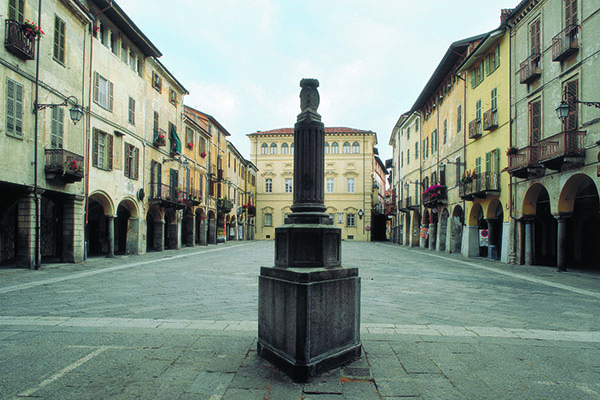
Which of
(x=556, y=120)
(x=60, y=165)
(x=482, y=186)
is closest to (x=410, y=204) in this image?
(x=482, y=186)

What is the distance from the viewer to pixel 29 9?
13.9 meters

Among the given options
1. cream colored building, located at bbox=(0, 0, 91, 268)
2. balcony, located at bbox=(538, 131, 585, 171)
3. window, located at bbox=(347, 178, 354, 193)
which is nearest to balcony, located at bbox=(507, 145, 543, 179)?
balcony, located at bbox=(538, 131, 585, 171)

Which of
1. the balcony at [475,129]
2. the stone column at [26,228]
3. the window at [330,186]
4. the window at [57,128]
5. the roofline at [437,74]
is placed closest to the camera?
the stone column at [26,228]

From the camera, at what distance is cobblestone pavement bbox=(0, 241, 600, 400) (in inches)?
142

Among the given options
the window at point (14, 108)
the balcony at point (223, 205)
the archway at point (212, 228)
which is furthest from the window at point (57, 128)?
the balcony at point (223, 205)

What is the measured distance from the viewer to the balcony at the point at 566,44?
13812 mm

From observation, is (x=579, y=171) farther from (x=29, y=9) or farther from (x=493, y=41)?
(x=29, y=9)

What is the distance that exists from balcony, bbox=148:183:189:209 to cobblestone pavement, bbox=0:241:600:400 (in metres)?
A: 14.7

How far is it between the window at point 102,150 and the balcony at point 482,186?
1741 centimetres

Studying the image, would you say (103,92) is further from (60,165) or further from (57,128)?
(60,165)

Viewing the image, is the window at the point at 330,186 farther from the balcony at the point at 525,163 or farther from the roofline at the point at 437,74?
the balcony at the point at 525,163

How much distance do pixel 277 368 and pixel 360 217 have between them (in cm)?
5021

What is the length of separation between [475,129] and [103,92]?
1812 centimetres

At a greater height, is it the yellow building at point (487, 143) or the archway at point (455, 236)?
the yellow building at point (487, 143)
